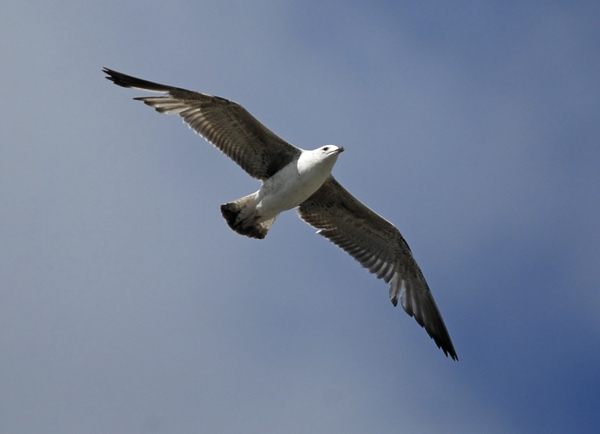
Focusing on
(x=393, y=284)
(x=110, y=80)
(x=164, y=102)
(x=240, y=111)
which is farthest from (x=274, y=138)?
(x=393, y=284)

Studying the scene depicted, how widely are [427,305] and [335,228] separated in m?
2.26

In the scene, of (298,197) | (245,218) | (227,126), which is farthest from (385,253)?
(227,126)

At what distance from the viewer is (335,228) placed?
53.1 ft

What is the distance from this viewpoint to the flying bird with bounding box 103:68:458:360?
14188 millimetres

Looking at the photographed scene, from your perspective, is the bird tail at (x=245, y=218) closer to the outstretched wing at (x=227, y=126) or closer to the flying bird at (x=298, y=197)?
the flying bird at (x=298, y=197)

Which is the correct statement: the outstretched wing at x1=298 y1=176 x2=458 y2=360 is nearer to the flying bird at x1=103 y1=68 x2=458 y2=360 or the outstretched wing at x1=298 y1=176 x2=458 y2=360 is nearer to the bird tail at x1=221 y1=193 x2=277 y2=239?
the flying bird at x1=103 y1=68 x2=458 y2=360

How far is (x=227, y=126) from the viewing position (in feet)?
47.6

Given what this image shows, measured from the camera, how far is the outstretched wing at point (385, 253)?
1602 cm

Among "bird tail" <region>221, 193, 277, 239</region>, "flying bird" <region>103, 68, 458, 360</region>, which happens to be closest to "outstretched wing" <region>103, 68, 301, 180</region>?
"flying bird" <region>103, 68, 458, 360</region>

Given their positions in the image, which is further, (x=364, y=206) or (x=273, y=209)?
(x=364, y=206)

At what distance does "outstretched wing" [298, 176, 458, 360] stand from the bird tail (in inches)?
43.0

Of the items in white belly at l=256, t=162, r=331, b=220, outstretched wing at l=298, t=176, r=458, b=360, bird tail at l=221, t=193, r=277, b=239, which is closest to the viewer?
white belly at l=256, t=162, r=331, b=220

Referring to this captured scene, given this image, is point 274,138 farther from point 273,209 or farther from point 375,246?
point 375,246

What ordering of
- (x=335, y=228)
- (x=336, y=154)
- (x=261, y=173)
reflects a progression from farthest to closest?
1. (x=335, y=228)
2. (x=261, y=173)
3. (x=336, y=154)
